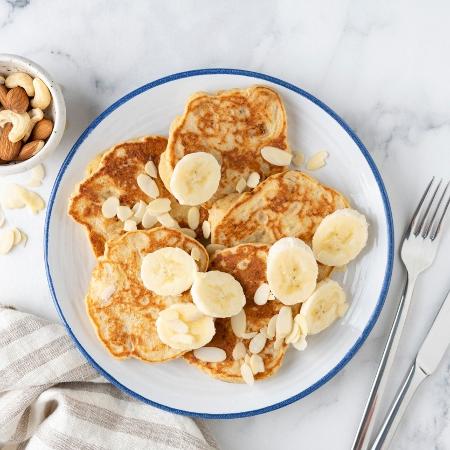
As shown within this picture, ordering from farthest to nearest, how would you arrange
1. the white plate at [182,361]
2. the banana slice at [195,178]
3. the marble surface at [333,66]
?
the marble surface at [333,66] < the white plate at [182,361] < the banana slice at [195,178]

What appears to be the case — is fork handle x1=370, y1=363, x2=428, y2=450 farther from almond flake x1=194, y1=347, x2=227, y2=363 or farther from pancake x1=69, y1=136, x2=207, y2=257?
pancake x1=69, y1=136, x2=207, y2=257

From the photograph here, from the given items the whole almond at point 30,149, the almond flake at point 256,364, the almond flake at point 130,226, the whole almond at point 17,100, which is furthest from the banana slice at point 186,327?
the whole almond at point 17,100

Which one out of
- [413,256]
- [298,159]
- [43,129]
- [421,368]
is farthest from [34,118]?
[421,368]

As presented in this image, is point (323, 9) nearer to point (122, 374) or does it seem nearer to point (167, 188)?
point (167, 188)

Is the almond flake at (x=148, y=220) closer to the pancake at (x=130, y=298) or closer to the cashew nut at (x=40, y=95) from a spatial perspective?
the pancake at (x=130, y=298)

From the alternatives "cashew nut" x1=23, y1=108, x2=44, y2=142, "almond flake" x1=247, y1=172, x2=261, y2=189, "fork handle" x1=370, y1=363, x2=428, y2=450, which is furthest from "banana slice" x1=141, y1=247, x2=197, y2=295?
"fork handle" x1=370, y1=363, x2=428, y2=450

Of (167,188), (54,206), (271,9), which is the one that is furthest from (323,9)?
(54,206)

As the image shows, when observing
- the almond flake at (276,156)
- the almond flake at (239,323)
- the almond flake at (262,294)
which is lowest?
the almond flake at (239,323)
